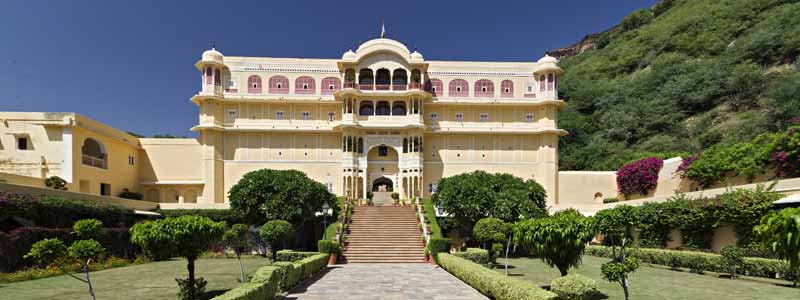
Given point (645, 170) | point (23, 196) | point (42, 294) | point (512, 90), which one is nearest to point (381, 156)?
point (512, 90)

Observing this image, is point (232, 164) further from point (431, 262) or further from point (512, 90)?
point (512, 90)

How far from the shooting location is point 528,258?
23.3 metres

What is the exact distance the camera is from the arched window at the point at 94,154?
26.8 metres

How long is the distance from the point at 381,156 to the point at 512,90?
39.3 ft

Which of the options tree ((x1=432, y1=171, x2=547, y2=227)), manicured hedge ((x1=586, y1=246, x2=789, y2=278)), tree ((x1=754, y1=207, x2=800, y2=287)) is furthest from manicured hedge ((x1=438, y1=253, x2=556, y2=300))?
manicured hedge ((x1=586, y1=246, x2=789, y2=278))

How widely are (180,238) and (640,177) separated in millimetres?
30363

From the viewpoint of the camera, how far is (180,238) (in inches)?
410

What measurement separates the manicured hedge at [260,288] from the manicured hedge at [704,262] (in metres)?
14.0

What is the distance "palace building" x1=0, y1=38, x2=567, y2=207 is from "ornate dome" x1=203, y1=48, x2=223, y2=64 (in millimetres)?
80

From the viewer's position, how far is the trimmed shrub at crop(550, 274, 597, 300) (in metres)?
9.75

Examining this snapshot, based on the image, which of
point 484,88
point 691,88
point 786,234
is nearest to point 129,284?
point 786,234

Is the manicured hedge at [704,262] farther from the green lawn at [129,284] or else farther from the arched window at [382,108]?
the arched window at [382,108]

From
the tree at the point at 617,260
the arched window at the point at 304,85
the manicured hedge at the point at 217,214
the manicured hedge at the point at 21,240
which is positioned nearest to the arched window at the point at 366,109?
the arched window at the point at 304,85

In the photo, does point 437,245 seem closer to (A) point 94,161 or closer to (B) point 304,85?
(B) point 304,85
